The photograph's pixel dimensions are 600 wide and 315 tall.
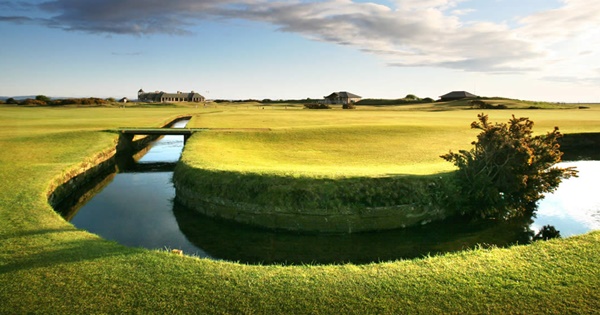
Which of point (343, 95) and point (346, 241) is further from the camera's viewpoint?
point (343, 95)

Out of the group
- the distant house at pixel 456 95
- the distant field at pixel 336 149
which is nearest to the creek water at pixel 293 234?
the distant field at pixel 336 149

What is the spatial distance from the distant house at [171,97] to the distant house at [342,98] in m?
68.7

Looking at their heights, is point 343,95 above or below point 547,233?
above

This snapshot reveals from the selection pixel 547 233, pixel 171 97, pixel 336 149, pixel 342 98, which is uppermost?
pixel 171 97

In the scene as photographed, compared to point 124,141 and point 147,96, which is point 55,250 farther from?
point 147,96

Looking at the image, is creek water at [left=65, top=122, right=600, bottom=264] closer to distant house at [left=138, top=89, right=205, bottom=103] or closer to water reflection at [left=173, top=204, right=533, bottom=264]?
water reflection at [left=173, top=204, right=533, bottom=264]

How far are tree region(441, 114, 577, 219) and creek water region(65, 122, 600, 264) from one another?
1064 millimetres

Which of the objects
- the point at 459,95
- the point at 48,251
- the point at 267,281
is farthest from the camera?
the point at 459,95

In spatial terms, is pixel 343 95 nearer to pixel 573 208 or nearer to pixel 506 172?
pixel 573 208

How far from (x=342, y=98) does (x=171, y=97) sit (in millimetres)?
85534

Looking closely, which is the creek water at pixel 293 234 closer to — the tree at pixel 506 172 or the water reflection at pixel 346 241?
the water reflection at pixel 346 241

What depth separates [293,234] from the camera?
1839cm

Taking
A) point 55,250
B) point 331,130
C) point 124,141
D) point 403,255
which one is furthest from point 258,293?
point 124,141

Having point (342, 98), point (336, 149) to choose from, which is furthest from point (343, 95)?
point (336, 149)
